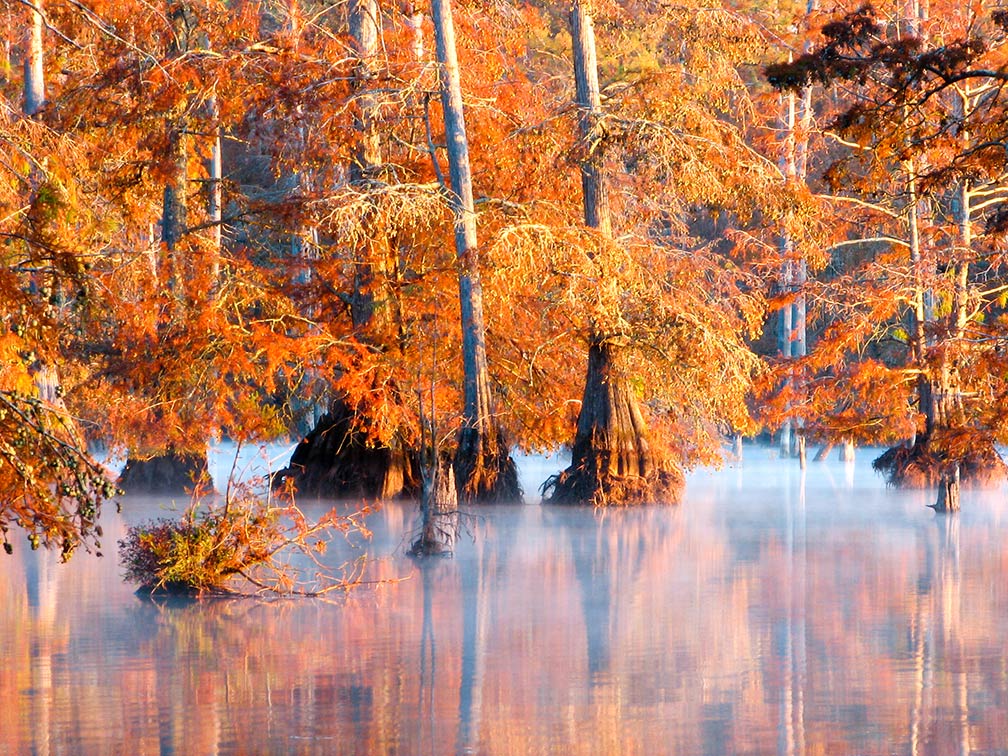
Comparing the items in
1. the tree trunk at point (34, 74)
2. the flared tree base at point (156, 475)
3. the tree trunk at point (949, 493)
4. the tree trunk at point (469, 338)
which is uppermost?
the tree trunk at point (34, 74)

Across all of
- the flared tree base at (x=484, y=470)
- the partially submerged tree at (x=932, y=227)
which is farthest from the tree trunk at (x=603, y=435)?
the partially submerged tree at (x=932, y=227)

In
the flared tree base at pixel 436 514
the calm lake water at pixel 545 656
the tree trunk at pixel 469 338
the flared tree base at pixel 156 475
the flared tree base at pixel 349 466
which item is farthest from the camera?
the flared tree base at pixel 156 475

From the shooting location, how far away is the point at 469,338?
2216 cm

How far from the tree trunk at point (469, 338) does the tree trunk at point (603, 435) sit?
1258 millimetres

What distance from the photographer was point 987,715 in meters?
8.16

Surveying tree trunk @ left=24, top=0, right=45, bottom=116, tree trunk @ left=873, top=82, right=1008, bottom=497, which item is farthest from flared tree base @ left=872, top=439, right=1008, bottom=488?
tree trunk @ left=24, top=0, right=45, bottom=116

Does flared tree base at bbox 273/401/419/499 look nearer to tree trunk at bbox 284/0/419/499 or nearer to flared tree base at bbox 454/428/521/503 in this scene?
tree trunk at bbox 284/0/419/499

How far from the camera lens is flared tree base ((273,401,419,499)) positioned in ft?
79.3

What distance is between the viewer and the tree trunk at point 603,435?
22.7m

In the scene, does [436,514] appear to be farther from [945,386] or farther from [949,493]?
[945,386]

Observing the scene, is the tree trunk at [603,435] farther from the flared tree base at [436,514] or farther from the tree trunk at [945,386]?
the flared tree base at [436,514]

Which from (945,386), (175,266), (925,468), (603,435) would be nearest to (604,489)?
(603,435)

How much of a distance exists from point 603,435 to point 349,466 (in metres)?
4.39

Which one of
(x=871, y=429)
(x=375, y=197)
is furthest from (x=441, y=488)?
(x=871, y=429)
